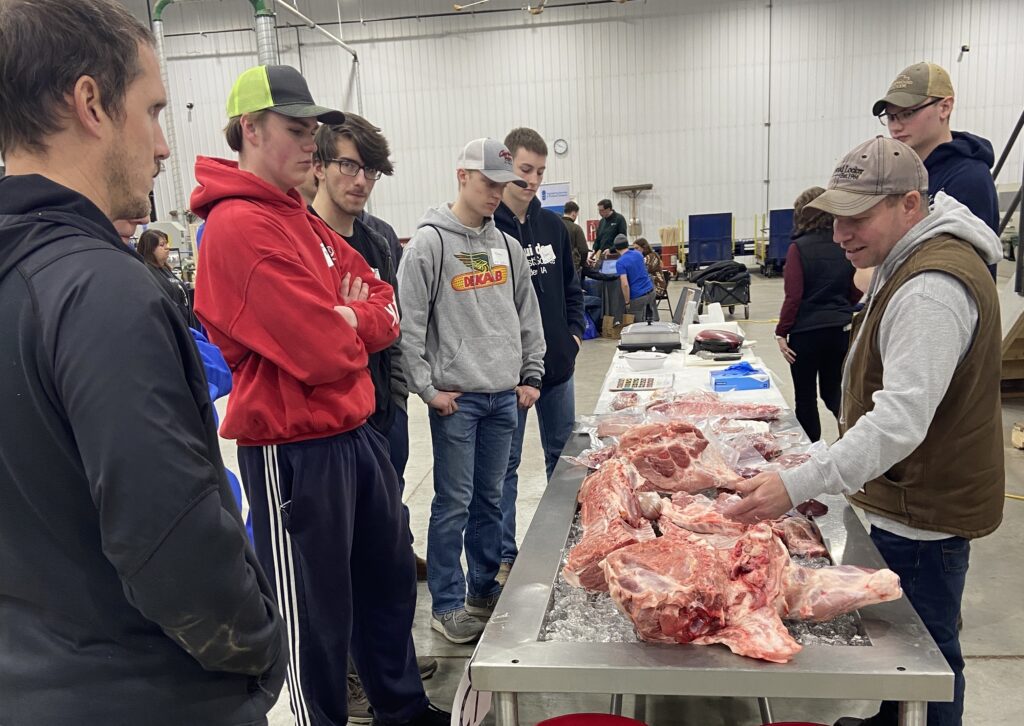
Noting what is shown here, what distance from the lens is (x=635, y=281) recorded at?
8.96 m

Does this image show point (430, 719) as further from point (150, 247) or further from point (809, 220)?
point (150, 247)

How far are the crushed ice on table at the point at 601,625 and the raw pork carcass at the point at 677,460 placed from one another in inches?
19.4

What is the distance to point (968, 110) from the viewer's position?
14.2m

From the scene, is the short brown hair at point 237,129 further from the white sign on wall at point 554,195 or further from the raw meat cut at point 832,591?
the white sign on wall at point 554,195

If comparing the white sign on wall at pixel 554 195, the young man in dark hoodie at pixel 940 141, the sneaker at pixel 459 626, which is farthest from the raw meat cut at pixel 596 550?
the white sign on wall at pixel 554 195

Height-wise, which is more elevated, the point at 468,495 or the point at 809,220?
the point at 809,220

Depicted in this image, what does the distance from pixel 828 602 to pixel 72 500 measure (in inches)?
51.1

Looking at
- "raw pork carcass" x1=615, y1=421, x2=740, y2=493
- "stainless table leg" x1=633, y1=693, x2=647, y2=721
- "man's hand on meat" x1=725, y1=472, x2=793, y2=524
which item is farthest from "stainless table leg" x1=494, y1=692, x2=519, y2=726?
"stainless table leg" x1=633, y1=693, x2=647, y2=721

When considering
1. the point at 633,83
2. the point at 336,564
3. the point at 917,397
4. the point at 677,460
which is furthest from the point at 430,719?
the point at 633,83

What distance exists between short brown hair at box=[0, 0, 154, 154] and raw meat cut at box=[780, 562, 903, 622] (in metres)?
1.42

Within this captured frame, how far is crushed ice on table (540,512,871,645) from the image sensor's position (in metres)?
1.39

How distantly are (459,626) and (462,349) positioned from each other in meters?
1.10

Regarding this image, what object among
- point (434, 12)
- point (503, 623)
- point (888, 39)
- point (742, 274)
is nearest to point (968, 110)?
point (888, 39)

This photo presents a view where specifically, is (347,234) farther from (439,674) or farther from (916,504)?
(916,504)
